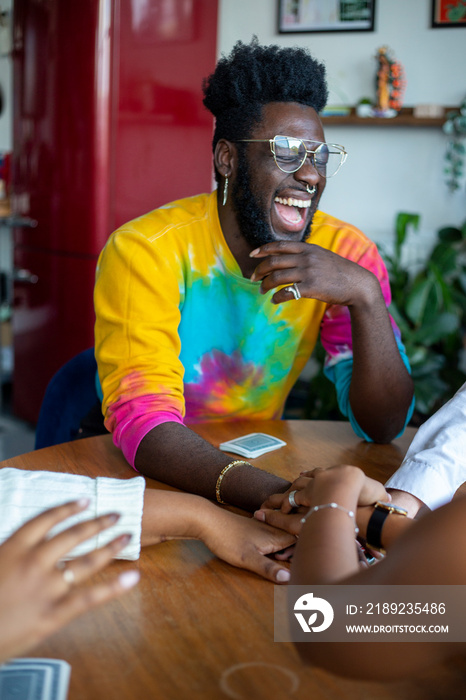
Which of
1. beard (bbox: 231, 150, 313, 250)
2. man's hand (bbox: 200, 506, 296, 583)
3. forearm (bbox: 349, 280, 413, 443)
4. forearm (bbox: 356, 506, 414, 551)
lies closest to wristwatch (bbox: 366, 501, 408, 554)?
forearm (bbox: 356, 506, 414, 551)

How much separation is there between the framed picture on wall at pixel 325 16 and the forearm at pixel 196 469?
10.5 ft

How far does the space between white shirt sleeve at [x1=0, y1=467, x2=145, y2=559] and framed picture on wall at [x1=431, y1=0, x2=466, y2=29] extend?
11.2 feet

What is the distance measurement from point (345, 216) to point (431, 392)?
4.09ft

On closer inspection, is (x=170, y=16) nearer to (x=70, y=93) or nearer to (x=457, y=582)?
(x=70, y=93)

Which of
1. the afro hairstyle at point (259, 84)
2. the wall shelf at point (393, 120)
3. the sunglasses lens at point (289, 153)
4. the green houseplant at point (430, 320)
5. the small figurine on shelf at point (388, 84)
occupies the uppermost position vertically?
the small figurine on shelf at point (388, 84)

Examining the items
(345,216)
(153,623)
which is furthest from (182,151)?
(153,623)

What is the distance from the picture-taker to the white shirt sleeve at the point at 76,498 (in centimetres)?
93

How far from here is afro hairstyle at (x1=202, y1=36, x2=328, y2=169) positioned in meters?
1.63

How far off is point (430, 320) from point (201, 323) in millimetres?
1901

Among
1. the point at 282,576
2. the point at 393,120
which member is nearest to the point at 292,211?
the point at 282,576

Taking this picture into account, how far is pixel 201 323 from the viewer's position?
1.64 m

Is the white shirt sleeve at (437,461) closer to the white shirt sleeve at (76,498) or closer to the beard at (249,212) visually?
the white shirt sleeve at (76,498)

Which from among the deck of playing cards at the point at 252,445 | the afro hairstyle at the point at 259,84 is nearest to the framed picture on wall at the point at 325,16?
the afro hairstyle at the point at 259,84

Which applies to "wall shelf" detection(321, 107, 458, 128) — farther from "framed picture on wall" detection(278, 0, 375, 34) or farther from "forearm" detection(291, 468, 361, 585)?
"forearm" detection(291, 468, 361, 585)
